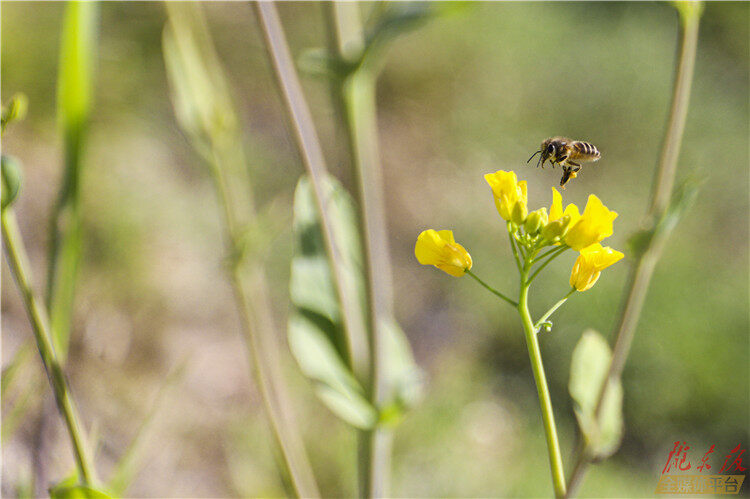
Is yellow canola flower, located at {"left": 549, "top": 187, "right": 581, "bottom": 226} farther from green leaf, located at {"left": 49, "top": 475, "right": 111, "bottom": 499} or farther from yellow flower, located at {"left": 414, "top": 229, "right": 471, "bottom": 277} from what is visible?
green leaf, located at {"left": 49, "top": 475, "right": 111, "bottom": 499}

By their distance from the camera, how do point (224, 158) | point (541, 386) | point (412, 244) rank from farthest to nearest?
point (412, 244), point (224, 158), point (541, 386)

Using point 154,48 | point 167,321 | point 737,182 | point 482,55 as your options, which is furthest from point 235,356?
point 737,182

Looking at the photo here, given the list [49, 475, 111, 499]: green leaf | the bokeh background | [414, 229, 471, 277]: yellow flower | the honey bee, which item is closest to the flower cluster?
[414, 229, 471, 277]: yellow flower

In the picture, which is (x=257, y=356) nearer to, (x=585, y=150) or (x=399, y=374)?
(x=399, y=374)

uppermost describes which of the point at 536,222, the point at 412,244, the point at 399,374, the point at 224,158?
the point at 536,222

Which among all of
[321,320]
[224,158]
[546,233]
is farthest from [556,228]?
[224,158]

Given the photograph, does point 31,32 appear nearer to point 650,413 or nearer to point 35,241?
point 35,241

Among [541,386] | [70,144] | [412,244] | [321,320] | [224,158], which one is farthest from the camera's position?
[412,244]
